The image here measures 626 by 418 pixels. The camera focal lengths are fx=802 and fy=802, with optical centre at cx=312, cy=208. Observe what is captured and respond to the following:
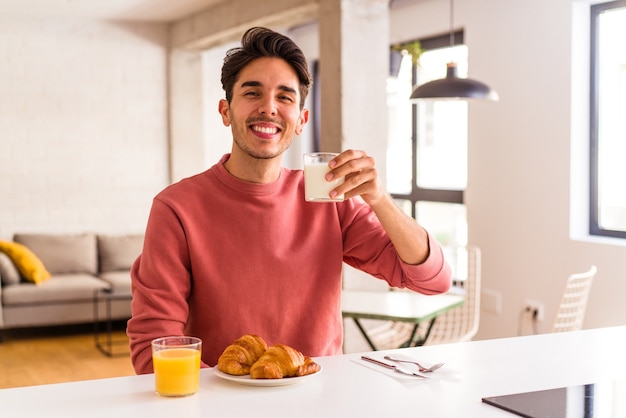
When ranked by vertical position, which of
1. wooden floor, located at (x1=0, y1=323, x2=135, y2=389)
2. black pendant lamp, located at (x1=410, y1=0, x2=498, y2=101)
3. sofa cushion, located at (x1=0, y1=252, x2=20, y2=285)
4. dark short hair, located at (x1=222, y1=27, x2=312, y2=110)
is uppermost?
black pendant lamp, located at (x1=410, y1=0, x2=498, y2=101)

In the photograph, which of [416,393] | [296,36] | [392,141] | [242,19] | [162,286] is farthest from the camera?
[296,36]

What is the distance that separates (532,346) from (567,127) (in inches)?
131

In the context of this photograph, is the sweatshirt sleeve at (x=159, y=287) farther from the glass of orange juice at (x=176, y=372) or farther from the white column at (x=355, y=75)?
the white column at (x=355, y=75)

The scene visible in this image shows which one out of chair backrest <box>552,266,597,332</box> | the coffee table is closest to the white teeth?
chair backrest <box>552,266,597,332</box>

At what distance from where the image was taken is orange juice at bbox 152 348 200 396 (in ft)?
4.35

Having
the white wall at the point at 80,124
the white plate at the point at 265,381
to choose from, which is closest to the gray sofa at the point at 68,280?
the white wall at the point at 80,124

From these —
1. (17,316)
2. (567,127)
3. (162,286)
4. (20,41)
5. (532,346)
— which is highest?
(20,41)

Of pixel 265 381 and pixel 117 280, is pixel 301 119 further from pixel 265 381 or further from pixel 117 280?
pixel 117 280

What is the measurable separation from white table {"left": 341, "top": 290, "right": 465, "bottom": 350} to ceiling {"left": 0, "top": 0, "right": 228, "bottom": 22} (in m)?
3.26

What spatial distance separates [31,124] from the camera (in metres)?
6.98

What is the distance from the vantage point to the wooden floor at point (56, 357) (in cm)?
507

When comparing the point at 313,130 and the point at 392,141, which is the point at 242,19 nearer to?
the point at 392,141

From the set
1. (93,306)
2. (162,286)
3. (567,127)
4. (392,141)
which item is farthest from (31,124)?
(162,286)

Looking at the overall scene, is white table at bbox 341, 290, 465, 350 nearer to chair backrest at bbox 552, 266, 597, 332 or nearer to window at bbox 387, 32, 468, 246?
chair backrest at bbox 552, 266, 597, 332
